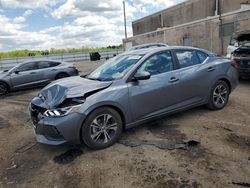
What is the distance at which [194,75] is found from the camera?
5332 mm

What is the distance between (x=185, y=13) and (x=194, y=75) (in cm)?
3029

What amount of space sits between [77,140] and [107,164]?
0.64 meters

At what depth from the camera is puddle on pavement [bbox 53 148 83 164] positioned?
159 inches

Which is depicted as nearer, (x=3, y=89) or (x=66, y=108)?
(x=66, y=108)

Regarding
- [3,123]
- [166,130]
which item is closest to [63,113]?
[166,130]

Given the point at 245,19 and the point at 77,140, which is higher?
the point at 245,19

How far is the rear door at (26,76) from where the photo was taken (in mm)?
11086

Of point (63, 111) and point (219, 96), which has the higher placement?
point (63, 111)

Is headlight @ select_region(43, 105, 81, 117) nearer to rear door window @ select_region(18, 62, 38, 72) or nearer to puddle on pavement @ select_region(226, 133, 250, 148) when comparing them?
puddle on pavement @ select_region(226, 133, 250, 148)

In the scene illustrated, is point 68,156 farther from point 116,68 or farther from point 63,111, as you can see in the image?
point 116,68

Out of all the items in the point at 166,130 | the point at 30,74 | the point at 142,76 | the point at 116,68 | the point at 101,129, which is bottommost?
the point at 166,130

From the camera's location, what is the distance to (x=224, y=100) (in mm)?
6043

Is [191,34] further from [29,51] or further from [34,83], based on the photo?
[29,51]

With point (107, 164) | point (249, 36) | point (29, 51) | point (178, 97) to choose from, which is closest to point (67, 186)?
point (107, 164)
